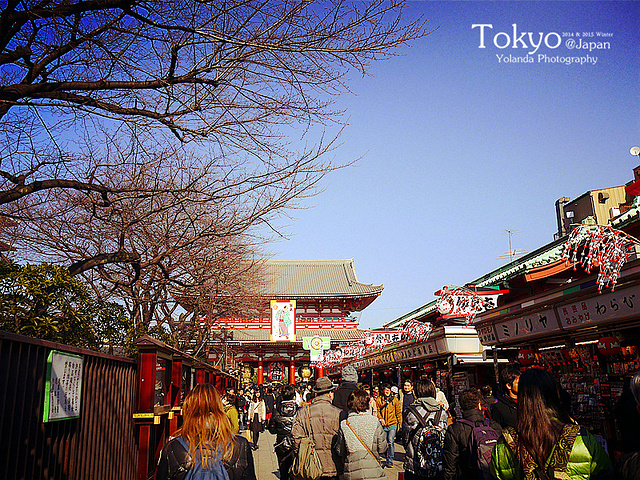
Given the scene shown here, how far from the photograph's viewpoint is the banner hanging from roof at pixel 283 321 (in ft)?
101

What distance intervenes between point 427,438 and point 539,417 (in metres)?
2.52

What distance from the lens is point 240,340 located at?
108 feet

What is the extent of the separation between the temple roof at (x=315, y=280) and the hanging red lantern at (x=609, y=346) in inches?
1026

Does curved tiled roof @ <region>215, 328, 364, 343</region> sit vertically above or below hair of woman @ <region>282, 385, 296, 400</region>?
above

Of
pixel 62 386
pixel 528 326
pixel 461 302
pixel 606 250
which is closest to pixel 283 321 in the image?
pixel 461 302

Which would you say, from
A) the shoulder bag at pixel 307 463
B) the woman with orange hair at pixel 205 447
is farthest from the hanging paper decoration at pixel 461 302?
the woman with orange hair at pixel 205 447

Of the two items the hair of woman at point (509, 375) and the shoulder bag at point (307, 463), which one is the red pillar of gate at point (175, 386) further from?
the hair of woman at point (509, 375)

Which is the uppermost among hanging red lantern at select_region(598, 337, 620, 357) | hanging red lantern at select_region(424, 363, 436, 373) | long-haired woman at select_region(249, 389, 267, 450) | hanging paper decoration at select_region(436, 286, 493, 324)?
hanging paper decoration at select_region(436, 286, 493, 324)

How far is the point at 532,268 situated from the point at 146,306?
8195 mm

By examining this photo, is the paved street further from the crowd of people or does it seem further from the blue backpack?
the blue backpack

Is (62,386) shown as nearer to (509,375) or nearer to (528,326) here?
(509,375)

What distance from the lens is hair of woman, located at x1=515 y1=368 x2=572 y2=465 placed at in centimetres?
271

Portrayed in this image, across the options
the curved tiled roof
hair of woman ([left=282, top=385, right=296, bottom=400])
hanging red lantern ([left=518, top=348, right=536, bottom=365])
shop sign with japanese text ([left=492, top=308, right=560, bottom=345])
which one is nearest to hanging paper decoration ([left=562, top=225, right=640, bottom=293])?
shop sign with japanese text ([left=492, top=308, right=560, bottom=345])

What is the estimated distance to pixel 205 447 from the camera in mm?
3045
